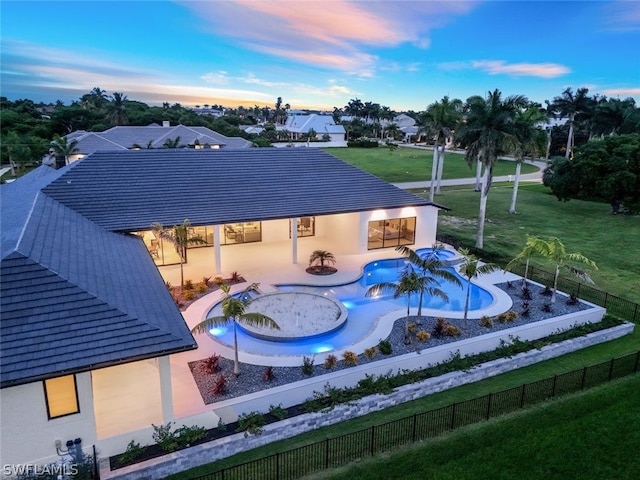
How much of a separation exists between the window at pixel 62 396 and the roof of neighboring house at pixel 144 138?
51166 mm

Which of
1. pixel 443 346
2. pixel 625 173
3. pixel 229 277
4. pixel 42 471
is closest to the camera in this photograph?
pixel 42 471

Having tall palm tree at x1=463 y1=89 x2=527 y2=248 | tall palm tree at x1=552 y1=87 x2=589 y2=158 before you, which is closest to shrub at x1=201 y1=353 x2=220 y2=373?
tall palm tree at x1=463 y1=89 x2=527 y2=248

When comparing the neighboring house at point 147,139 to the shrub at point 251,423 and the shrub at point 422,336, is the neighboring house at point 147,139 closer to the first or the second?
the shrub at point 422,336

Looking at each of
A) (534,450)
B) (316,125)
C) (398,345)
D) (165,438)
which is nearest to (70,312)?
(165,438)

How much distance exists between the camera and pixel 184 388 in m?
12.7

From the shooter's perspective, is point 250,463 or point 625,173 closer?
point 250,463

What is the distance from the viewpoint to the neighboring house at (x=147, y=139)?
55.3 metres

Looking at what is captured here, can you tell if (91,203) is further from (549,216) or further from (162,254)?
(549,216)

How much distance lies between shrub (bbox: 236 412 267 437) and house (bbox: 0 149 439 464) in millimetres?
1806

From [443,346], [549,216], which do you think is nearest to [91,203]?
[443,346]

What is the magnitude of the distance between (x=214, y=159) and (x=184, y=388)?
1608cm

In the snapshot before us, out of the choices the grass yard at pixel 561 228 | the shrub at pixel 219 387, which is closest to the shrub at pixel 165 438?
the shrub at pixel 219 387

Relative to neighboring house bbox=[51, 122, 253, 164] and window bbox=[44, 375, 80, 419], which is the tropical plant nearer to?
window bbox=[44, 375, 80, 419]

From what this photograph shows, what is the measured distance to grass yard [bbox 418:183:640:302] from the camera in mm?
24859
